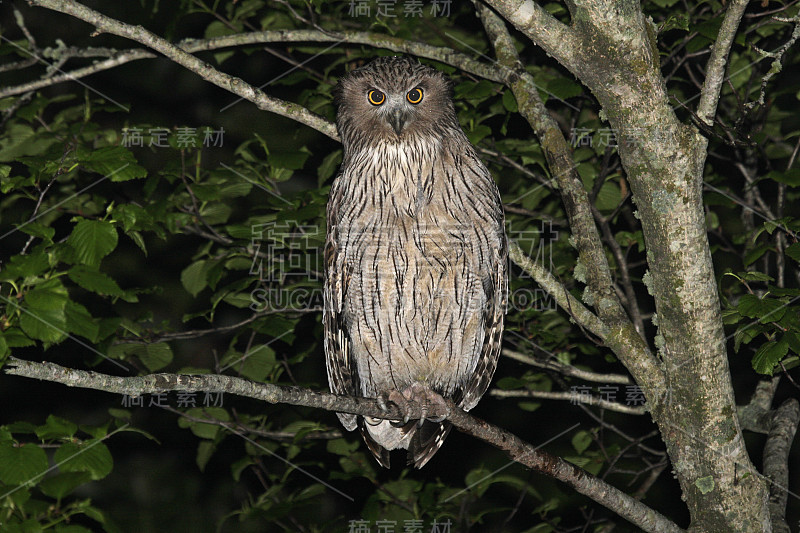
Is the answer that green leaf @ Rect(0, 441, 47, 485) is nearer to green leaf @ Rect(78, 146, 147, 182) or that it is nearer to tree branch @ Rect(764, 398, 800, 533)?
green leaf @ Rect(78, 146, 147, 182)

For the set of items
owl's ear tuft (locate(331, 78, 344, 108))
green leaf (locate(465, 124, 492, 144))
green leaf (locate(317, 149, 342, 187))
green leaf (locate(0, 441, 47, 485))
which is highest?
owl's ear tuft (locate(331, 78, 344, 108))

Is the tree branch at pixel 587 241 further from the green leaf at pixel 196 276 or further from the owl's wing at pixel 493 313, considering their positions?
the green leaf at pixel 196 276

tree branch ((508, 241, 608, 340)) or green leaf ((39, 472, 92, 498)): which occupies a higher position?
tree branch ((508, 241, 608, 340))

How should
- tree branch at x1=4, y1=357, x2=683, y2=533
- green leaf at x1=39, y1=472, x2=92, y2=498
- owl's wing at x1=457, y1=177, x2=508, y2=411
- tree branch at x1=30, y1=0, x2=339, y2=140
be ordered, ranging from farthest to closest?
1. owl's wing at x1=457, y1=177, x2=508, y2=411
2. tree branch at x1=30, y1=0, x2=339, y2=140
3. green leaf at x1=39, y1=472, x2=92, y2=498
4. tree branch at x1=4, y1=357, x2=683, y2=533

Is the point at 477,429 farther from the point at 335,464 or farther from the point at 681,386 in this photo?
the point at 335,464

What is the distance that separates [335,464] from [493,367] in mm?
1740

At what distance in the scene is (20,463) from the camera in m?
2.30

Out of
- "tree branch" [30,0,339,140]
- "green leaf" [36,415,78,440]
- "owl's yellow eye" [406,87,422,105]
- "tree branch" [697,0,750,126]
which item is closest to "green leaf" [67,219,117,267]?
"green leaf" [36,415,78,440]

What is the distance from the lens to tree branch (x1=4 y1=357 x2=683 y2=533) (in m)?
1.67

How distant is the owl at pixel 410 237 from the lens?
2992 mm

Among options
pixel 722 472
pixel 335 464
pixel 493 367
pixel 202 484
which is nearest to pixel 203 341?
pixel 202 484

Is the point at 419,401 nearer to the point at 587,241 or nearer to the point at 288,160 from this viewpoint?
the point at 587,241

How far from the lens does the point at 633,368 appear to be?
2.72 metres

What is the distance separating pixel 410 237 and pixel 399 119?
19.5 inches
